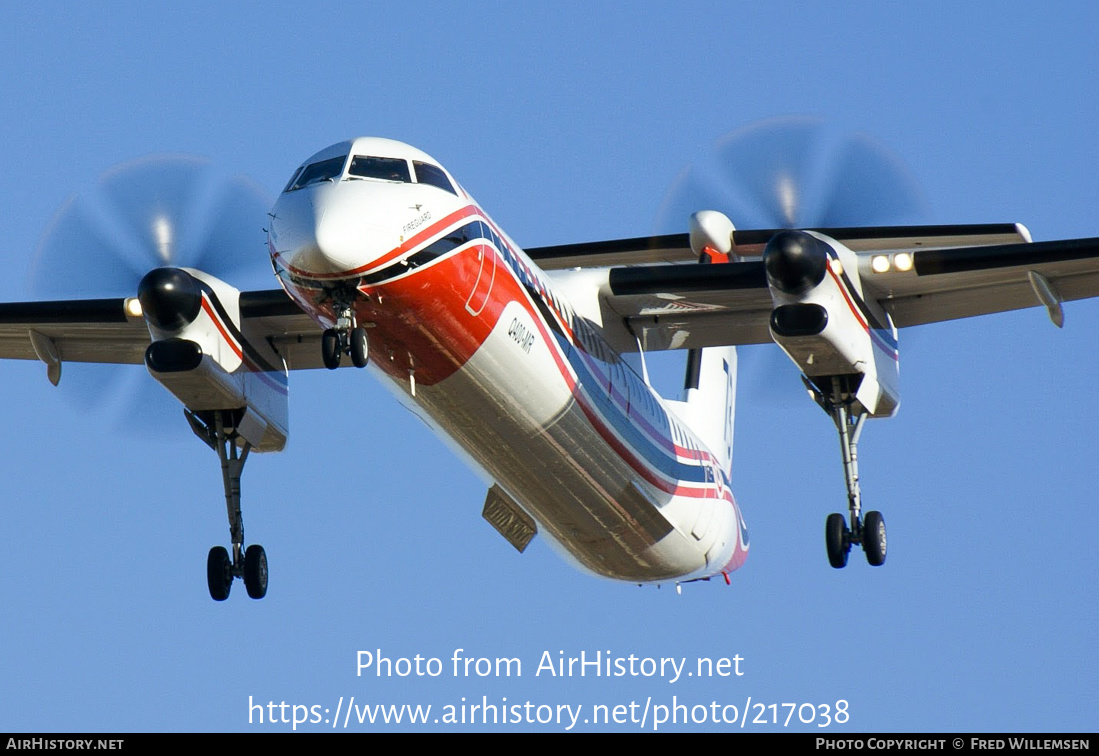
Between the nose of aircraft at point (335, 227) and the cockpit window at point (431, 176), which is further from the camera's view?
the cockpit window at point (431, 176)

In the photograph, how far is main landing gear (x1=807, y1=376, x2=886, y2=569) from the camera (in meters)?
16.8

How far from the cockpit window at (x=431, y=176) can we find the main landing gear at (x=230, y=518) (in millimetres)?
4563

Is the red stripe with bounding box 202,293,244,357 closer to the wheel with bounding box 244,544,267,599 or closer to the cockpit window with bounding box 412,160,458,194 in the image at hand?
the wheel with bounding box 244,544,267,599

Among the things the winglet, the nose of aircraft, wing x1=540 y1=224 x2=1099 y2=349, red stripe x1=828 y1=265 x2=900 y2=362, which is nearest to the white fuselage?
the nose of aircraft

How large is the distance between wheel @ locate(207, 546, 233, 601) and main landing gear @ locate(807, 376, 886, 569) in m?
6.02

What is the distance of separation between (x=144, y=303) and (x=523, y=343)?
3.85 meters

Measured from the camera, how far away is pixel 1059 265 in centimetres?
1611

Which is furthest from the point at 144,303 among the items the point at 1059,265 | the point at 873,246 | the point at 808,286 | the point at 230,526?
the point at 1059,265

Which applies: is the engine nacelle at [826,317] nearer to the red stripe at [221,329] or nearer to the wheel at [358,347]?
the wheel at [358,347]

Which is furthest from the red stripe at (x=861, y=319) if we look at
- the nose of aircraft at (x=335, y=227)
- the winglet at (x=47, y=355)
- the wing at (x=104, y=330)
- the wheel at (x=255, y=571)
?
the winglet at (x=47, y=355)

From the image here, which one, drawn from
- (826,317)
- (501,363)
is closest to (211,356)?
(501,363)

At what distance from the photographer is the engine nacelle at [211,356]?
628 inches

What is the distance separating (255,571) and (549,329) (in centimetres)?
419

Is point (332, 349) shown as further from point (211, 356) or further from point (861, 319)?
point (861, 319)
